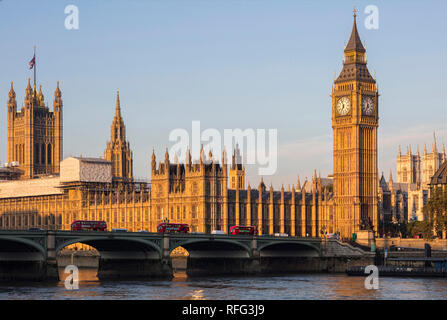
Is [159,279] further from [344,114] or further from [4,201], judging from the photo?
[4,201]

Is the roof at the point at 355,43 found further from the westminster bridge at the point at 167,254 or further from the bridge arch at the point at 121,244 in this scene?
the bridge arch at the point at 121,244

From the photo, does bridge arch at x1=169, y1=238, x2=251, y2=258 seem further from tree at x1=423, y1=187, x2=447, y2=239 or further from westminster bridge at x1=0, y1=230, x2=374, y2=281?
tree at x1=423, y1=187, x2=447, y2=239

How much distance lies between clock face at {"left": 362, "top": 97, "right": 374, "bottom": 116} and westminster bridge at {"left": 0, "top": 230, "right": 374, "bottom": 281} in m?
26.6

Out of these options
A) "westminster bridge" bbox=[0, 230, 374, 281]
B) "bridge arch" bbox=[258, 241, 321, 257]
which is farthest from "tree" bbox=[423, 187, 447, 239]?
"bridge arch" bbox=[258, 241, 321, 257]

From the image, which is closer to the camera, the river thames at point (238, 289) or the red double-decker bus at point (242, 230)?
the river thames at point (238, 289)

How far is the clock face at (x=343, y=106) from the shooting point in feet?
→ 488

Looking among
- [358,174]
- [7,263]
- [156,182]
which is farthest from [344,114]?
[7,263]

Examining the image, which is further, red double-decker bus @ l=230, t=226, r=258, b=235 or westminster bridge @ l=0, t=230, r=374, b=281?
red double-decker bus @ l=230, t=226, r=258, b=235

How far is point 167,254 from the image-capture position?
109188mm

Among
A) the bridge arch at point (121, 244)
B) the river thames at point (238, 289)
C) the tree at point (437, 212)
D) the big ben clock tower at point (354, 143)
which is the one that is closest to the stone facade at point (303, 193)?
the big ben clock tower at point (354, 143)

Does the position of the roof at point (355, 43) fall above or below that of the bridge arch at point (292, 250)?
above

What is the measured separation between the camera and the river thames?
3265 inches

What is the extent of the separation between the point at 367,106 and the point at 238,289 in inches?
2510

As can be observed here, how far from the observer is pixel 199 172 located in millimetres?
146750
